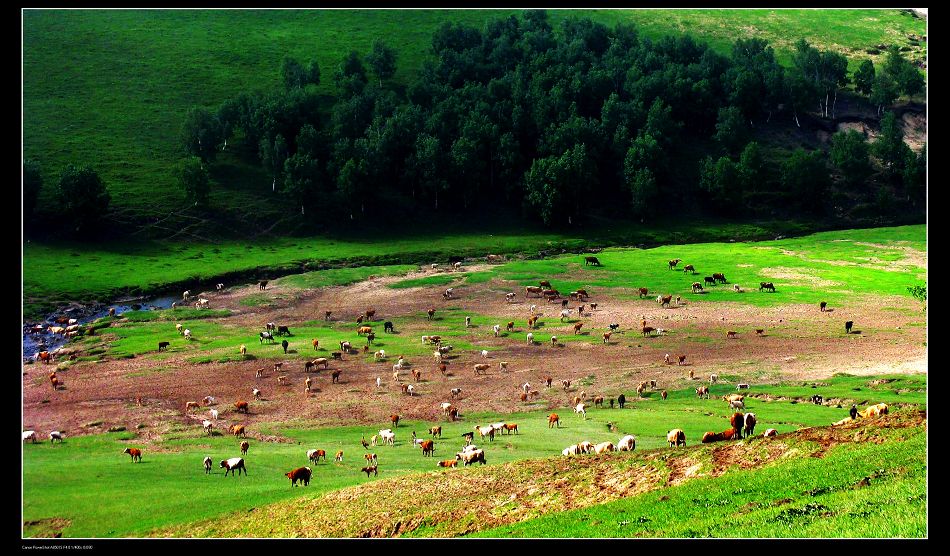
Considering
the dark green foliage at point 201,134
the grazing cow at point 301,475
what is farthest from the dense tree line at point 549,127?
the grazing cow at point 301,475

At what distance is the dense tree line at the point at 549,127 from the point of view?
121500 mm

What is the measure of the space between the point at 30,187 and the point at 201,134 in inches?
1048

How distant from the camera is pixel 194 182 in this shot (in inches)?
4272

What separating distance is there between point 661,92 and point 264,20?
7607 centimetres

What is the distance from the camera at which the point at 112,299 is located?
8312 centimetres

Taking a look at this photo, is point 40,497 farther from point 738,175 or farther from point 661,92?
point 661,92

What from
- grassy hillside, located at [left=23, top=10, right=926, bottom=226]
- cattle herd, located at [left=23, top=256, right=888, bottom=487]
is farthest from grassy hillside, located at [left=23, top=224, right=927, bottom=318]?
grassy hillside, located at [left=23, top=10, right=926, bottom=226]

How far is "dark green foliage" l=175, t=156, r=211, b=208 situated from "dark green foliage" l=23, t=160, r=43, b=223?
15642 millimetres

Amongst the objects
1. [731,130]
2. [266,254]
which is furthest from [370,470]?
[731,130]

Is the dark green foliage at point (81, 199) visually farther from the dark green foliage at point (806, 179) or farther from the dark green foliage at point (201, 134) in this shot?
the dark green foliage at point (806, 179)

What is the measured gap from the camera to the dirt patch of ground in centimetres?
4812

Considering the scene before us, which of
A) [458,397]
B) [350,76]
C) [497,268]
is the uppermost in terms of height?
[350,76]

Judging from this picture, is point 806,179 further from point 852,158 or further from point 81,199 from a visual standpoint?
point 81,199

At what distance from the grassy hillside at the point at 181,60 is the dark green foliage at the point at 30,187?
6.40ft
